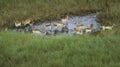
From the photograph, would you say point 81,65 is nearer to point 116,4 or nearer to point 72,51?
point 72,51

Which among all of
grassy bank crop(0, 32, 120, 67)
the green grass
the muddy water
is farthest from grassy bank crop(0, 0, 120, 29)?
grassy bank crop(0, 32, 120, 67)

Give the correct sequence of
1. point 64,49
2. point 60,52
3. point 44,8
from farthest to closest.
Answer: point 44,8 → point 64,49 → point 60,52

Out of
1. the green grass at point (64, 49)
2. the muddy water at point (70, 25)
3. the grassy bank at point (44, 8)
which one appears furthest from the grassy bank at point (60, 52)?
the grassy bank at point (44, 8)

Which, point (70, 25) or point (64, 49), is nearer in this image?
point (64, 49)

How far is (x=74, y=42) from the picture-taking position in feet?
21.0

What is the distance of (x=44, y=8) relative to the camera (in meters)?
9.60

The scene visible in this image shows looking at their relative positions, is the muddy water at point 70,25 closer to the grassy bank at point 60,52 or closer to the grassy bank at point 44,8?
the grassy bank at point 44,8

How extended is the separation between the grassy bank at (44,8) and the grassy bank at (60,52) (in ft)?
7.90

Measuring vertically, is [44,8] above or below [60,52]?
above

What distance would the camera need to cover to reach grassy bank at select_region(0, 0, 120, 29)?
9.20 m

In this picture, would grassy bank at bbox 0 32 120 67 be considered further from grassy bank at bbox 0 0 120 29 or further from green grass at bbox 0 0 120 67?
grassy bank at bbox 0 0 120 29

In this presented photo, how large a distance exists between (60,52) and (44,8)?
12.8 ft

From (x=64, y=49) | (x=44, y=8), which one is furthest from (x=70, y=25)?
(x=64, y=49)

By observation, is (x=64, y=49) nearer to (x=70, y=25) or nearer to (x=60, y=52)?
(x=60, y=52)
